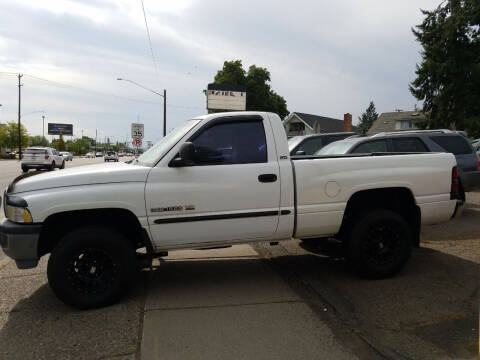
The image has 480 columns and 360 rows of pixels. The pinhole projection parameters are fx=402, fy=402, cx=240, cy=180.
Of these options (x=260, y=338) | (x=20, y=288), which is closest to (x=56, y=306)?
(x=20, y=288)

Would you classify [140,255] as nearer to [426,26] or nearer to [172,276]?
[172,276]

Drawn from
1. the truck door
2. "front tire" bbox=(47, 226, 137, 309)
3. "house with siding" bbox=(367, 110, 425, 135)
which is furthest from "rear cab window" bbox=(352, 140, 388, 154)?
"house with siding" bbox=(367, 110, 425, 135)

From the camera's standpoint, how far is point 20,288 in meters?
4.44

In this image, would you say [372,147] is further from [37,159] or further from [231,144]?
[37,159]

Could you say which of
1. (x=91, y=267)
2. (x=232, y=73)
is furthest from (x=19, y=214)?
(x=232, y=73)

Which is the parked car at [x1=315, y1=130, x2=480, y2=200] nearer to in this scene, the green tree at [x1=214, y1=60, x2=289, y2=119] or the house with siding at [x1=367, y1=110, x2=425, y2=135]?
the green tree at [x1=214, y1=60, x2=289, y2=119]

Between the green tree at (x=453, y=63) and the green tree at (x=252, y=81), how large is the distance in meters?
24.3

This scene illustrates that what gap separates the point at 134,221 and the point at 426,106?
29172 millimetres

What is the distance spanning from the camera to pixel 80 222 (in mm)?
4074

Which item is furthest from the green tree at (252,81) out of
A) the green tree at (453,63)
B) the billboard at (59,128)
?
the billboard at (59,128)

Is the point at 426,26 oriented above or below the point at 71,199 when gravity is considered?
above

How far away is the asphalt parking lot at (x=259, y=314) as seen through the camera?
3.14 metres

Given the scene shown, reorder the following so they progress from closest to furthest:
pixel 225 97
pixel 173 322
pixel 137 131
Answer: pixel 173 322 → pixel 137 131 → pixel 225 97

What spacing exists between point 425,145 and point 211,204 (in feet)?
20.4
